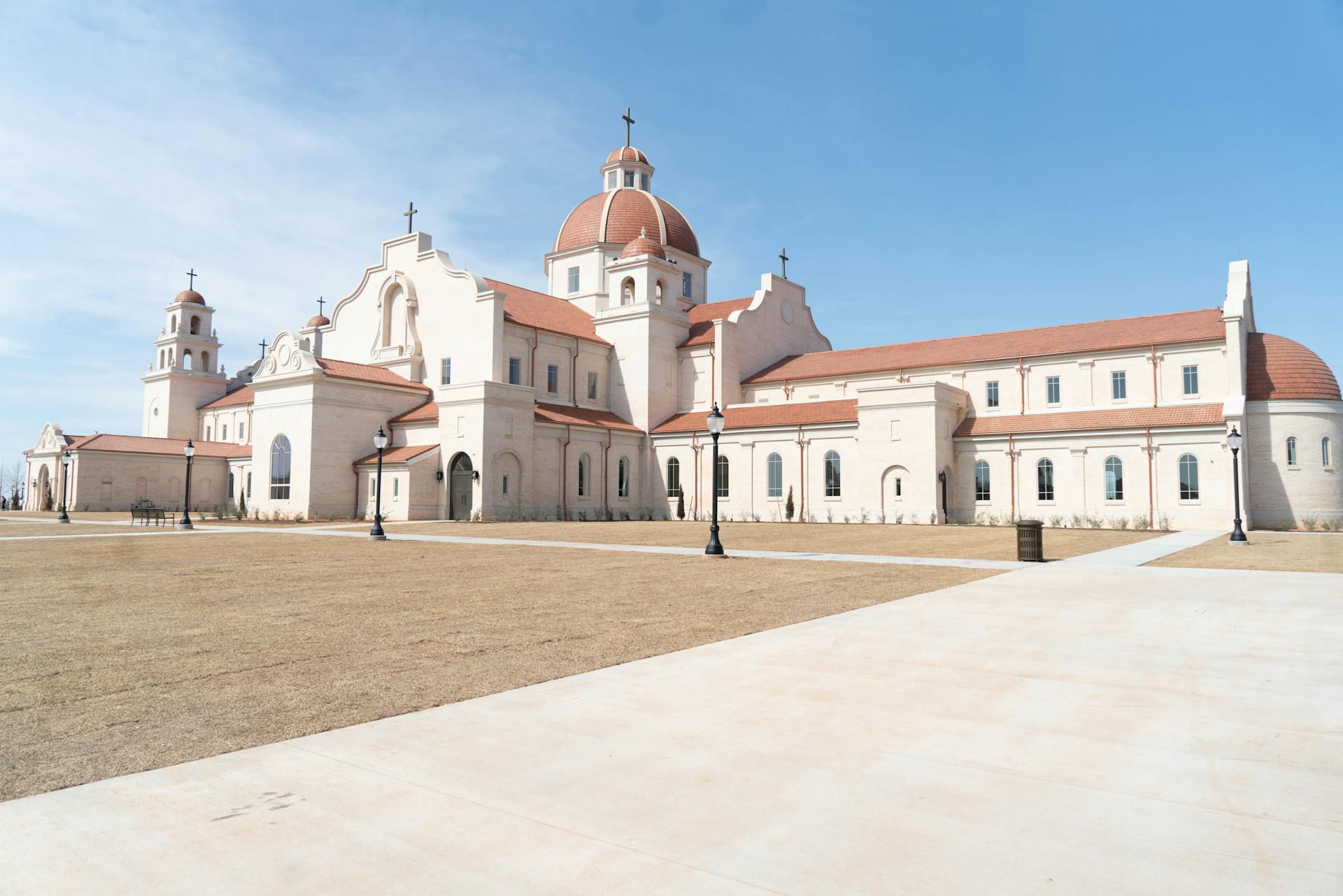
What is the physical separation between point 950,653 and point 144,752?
6.94 metres

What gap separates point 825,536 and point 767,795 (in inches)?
1046

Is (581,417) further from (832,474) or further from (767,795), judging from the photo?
(767,795)

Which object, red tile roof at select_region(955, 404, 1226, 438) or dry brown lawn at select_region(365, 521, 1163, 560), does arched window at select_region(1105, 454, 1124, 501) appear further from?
dry brown lawn at select_region(365, 521, 1163, 560)

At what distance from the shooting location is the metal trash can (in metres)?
19.6

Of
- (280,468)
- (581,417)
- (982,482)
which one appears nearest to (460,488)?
(581,417)

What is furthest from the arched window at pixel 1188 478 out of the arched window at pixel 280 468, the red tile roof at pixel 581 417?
the arched window at pixel 280 468

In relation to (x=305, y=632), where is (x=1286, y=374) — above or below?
above

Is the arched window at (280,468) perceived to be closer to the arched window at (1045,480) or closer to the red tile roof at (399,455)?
the red tile roof at (399,455)

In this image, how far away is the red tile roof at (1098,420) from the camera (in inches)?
1481

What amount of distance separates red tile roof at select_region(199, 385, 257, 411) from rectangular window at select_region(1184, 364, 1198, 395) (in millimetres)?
63849

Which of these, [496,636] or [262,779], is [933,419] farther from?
[262,779]

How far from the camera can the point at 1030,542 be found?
64.5 feet

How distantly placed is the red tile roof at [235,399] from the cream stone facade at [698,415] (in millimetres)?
12647

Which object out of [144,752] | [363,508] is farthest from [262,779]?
[363,508]
